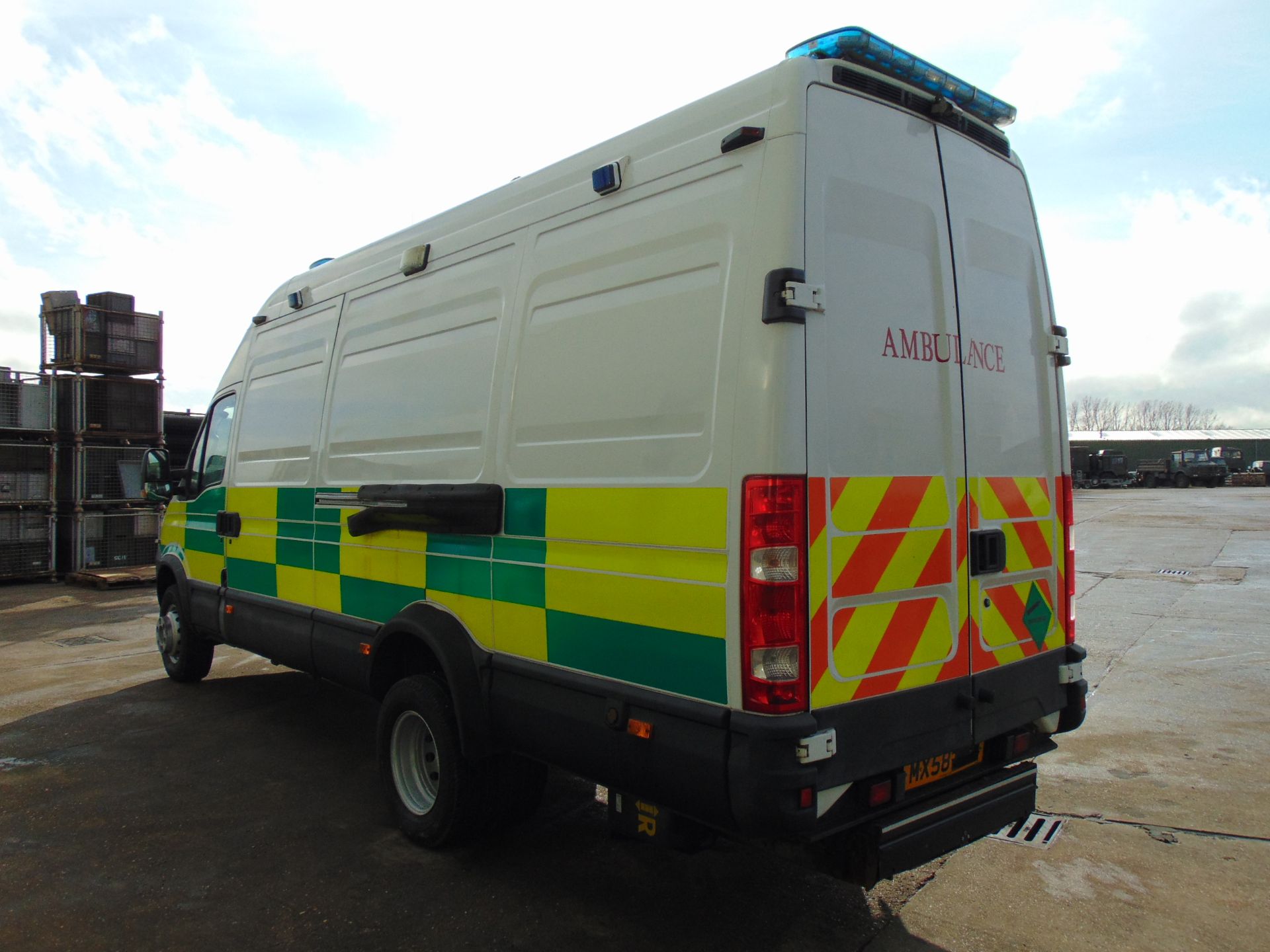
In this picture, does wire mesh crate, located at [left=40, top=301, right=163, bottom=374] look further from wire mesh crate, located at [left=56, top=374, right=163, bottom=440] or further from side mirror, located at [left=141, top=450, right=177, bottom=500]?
side mirror, located at [left=141, top=450, right=177, bottom=500]

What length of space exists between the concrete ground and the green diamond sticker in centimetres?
94

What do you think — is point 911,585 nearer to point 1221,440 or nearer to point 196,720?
point 196,720

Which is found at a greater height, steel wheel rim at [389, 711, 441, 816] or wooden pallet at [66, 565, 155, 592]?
wooden pallet at [66, 565, 155, 592]

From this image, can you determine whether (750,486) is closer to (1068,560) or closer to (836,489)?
(836,489)

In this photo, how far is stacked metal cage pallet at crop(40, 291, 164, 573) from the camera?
12336mm

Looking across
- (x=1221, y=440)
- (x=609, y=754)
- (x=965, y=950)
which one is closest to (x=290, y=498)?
(x=609, y=754)

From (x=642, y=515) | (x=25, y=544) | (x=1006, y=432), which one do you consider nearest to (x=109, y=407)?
(x=25, y=544)

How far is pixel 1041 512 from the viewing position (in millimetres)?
3352

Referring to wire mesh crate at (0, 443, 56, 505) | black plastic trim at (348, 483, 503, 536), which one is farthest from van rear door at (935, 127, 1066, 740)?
wire mesh crate at (0, 443, 56, 505)

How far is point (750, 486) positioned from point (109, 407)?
12759 mm

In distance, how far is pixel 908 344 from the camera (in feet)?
9.21

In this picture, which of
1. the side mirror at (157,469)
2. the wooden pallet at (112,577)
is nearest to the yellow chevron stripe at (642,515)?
the side mirror at (157,469)

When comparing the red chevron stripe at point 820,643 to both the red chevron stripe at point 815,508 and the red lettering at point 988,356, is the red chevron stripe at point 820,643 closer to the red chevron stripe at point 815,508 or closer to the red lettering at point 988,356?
the red chevron stripe at point 815,508

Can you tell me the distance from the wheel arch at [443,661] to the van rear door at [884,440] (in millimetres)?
1423
